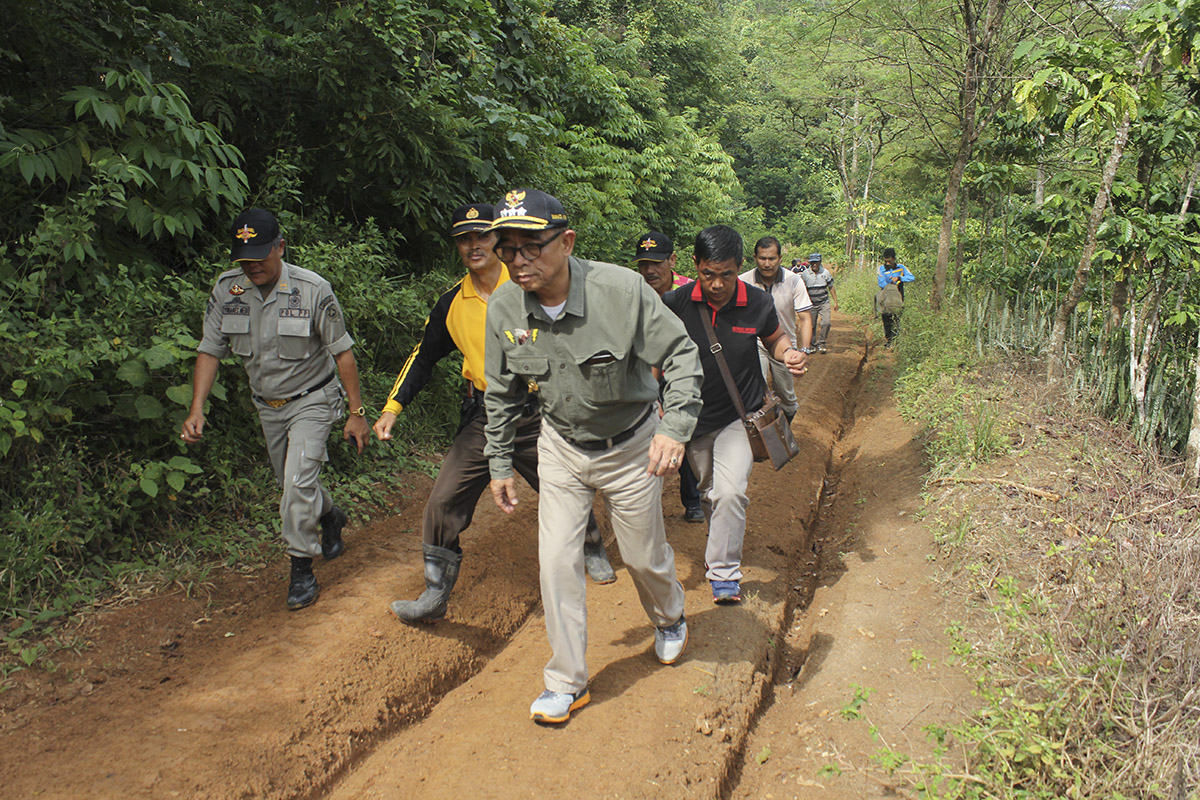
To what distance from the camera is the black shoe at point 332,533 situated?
5020 millimetres

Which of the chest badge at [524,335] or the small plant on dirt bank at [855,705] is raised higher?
the chest badge at [524,335]

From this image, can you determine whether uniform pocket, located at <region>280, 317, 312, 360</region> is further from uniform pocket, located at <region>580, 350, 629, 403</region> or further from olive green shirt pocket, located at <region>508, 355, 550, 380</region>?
uniform pocket, located at <region>580, 350, 629, 403</region>

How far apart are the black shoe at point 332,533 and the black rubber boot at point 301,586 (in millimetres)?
507

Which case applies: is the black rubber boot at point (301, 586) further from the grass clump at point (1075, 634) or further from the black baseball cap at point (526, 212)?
the grass clump at point (1075, 634)

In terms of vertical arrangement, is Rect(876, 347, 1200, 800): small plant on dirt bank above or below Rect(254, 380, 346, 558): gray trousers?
below

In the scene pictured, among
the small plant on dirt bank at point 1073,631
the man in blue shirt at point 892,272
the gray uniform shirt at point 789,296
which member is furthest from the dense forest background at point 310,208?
the gray uniform shirt at point 789,296

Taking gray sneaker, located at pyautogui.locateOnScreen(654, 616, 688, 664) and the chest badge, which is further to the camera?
gray sneaker, located at pyautogui.locateOnScreen(654, 616, 688, 664)

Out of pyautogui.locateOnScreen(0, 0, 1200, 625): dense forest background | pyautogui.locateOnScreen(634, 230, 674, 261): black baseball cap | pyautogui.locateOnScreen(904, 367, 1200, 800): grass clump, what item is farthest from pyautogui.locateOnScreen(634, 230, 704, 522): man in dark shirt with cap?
pyautogui.locateOnScreen(0, 0, 1200, 625): dense forest background

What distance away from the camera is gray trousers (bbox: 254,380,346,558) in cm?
428

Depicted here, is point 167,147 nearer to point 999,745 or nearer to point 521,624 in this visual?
point 521,624

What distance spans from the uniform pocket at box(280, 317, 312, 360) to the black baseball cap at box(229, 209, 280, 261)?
0.37 meters

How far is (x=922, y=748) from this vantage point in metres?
3.31

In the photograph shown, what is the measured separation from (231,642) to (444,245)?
5.45m

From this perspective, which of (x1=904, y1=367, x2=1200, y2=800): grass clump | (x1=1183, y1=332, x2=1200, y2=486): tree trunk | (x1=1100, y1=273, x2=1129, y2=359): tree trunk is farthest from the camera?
(x1=1100, y1=273, x2=1129, y2=359): tree trunk
